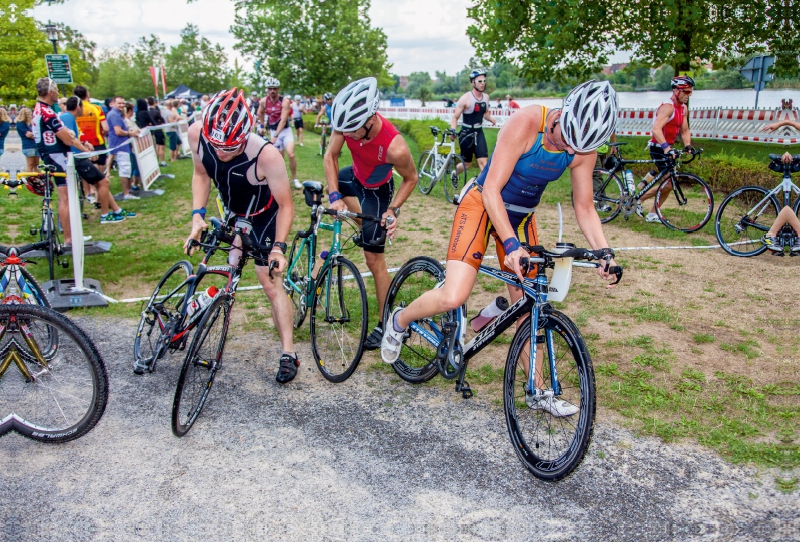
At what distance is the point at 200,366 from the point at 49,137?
581 centimetres

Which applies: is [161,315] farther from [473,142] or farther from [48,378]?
[473,142]

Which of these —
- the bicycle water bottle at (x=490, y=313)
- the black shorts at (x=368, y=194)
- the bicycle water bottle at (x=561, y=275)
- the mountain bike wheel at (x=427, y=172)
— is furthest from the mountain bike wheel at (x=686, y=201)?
the bicycle water bottle at (x=561, y=275)

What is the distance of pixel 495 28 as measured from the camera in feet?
58.0

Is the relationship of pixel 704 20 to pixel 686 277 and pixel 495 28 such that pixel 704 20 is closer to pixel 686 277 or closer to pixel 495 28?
pixel 495 28

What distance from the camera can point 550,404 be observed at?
12.3ft

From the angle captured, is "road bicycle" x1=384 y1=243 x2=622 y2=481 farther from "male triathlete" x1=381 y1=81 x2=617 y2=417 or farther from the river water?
the river water

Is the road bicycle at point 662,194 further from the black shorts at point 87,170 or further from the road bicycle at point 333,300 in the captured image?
the black shorts at point 87,170

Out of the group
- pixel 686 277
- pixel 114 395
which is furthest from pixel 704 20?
pixel 114 395

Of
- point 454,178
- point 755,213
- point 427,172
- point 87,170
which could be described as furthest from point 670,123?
point 87,170

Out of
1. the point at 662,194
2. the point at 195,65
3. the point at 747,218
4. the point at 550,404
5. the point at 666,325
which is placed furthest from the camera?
the point at 195,65

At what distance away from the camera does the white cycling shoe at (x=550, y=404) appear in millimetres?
3656

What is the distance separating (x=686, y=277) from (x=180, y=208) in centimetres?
886

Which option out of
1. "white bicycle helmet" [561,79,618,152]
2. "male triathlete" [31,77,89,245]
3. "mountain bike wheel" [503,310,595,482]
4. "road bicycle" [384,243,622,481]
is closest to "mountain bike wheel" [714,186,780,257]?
"road bicycle" [384,243,622,481]

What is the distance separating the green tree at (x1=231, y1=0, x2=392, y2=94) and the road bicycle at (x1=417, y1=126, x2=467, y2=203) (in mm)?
42790
